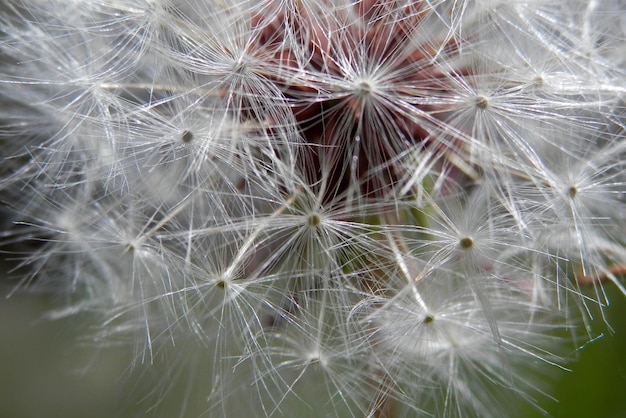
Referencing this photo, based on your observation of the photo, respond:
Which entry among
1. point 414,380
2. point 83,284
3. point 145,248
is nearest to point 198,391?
point 83,284

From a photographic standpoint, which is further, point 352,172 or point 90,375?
point 90,375

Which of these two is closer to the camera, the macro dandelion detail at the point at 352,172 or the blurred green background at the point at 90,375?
the macro dandelion detail at the point at 352,172

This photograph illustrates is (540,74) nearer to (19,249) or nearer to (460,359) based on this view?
(460,359)

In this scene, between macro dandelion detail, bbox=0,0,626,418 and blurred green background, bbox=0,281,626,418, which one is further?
blurred green background, bbox=0,281,626,418
